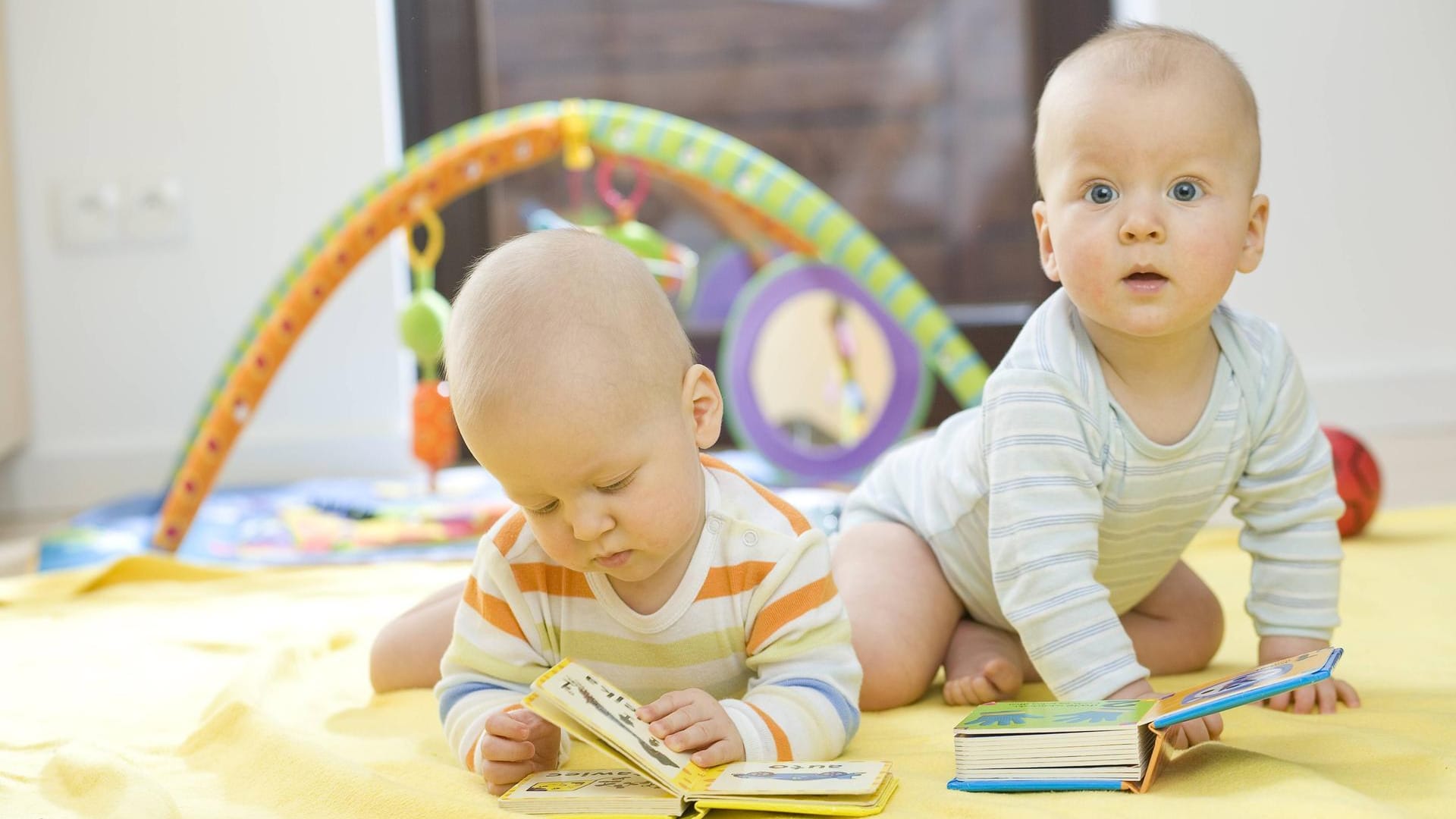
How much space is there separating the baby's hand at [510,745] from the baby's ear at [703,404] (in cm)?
19

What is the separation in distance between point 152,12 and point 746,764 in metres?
2.50

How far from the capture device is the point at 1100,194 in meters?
0.93

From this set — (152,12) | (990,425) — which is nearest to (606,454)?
(990,425)

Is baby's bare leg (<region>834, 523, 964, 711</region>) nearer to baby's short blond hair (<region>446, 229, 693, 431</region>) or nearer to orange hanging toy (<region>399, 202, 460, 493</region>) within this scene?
baby's short blond hair (<region>446, 229, 693, 431</region>)

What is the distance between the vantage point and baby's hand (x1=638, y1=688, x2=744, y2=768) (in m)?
0.80

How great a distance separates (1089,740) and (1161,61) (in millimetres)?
422

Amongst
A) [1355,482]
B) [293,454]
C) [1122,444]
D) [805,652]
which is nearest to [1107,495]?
[1122,444]

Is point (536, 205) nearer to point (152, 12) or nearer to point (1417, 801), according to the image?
point (152, 12)

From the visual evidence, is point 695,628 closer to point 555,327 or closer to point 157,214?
point 555,327

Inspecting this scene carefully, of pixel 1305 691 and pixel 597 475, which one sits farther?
pixel 1305 691

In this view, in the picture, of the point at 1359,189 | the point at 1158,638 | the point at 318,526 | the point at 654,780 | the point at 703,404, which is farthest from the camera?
the point at 1359,189

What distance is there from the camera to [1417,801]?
0.74 meters

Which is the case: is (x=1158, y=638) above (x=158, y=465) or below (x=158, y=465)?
above

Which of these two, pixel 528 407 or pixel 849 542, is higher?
pixel 528 407
